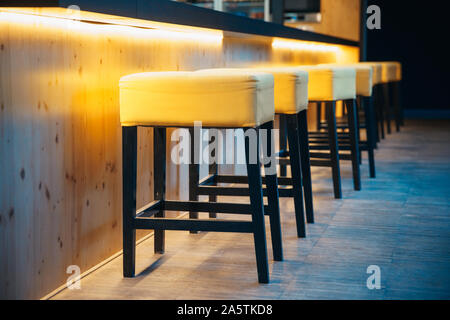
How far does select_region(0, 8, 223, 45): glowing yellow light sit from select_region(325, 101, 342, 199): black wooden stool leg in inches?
30.7

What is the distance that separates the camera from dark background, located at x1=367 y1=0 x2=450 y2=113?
7.91 meters

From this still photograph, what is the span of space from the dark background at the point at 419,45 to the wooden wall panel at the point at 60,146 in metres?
6.17

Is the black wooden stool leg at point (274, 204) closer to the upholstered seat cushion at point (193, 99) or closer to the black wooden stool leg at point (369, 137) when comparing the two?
the upholstered seat cushion at point (193, 99)

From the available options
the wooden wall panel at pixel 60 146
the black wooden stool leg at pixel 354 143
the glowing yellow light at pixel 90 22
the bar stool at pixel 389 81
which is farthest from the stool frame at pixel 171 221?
the bar stool at pixel 389 81

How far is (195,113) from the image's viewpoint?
6.16ft

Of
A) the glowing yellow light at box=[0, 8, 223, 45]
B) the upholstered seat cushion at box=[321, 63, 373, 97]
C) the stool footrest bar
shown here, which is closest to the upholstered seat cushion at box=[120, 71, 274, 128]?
the glowing yellow light at box=[0, 8, 223, 45]

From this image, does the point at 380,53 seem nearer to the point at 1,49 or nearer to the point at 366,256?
the point at 366,256

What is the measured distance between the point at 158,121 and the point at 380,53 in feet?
22.2

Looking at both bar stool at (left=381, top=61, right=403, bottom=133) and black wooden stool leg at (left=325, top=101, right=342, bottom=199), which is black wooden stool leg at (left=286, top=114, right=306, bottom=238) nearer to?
black wooden stool leg at (left=325, top=101, right=342, bottom=199)

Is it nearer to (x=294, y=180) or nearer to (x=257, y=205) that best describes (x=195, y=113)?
(x=257, y=205)

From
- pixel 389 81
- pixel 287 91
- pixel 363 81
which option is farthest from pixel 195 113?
pixel 389 81

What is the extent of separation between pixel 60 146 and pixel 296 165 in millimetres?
1023

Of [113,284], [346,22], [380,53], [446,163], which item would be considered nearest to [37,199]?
[113,284]

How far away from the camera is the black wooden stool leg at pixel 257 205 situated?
1919 mm
